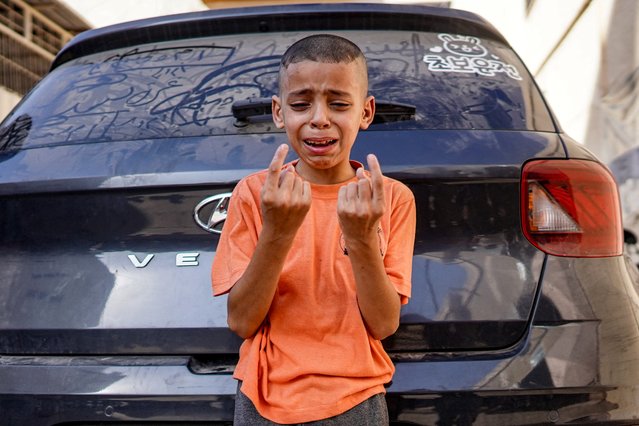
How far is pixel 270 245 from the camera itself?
1473mm

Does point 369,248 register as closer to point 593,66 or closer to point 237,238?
point 237,238

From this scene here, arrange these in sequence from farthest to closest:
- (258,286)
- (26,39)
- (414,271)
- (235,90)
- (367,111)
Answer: (26,39) < (235,90) < (414,271) < (367,111) < (258,286)

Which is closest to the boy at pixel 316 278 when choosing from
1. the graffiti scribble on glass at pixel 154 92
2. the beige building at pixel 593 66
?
the graffiti scribble on glass at pixel 154 92

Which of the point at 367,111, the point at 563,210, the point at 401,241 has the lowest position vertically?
the point at 563,210

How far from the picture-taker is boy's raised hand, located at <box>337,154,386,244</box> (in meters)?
1.41

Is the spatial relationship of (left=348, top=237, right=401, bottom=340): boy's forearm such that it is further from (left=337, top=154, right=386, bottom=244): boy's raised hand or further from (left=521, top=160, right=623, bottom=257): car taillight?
(left=521, top=160, right=623, bottom=257): car taillight

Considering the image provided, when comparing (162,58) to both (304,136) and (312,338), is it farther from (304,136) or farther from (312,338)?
(312,338)

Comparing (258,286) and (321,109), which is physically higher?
(321,109)

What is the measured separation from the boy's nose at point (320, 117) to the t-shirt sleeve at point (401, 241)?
0.28 metres

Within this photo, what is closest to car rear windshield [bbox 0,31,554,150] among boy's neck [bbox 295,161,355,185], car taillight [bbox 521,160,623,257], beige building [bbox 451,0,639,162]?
car taillight [bbox 521,160,623,257]

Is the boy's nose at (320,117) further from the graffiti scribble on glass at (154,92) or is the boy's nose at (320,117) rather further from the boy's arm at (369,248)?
the graffiti scribble on glass at (154,92)

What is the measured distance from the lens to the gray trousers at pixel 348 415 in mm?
1540

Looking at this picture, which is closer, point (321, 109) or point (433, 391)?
point (321, 109)

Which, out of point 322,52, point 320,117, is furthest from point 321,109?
point 322,52
